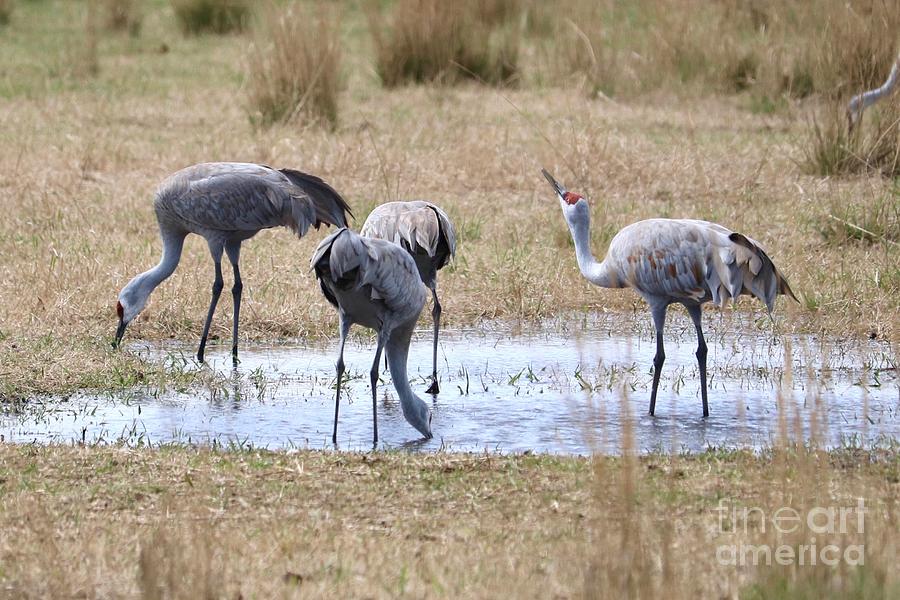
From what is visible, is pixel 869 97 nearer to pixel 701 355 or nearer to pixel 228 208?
pixel 701 355

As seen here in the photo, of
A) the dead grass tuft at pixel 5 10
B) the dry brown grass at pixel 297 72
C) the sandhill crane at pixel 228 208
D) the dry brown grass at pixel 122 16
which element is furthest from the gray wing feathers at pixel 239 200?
the dead grass tuft at pixel 5 10

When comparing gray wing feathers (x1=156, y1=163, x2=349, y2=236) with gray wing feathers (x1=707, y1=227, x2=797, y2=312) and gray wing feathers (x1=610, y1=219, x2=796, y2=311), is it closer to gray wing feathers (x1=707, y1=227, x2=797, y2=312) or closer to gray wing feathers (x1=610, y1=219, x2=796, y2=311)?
gray wing feathers (x1=610, y1=219, x2=796, y2=311)

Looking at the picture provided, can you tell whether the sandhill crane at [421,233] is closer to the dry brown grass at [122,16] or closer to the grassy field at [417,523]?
the grassy field at [417,523]

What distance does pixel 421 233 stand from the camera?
620 cm

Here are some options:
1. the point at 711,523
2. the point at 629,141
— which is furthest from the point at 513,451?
the point at 629,141

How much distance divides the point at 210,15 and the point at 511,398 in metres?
12.5

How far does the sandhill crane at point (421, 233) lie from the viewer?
6201 mm

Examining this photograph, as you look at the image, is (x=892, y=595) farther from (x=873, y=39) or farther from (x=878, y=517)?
(x=873, y=39)

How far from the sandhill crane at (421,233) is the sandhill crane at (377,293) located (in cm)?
58

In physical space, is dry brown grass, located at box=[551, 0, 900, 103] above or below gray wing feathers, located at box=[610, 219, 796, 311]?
above

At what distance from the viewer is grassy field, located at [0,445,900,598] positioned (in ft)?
11.4

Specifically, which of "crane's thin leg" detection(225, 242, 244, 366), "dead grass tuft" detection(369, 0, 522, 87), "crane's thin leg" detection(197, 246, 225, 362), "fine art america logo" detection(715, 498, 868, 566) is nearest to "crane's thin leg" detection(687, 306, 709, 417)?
"fine art america logo" detection(715, 498, 868, 566)

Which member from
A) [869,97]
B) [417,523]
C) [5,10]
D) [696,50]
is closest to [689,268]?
[417,523]

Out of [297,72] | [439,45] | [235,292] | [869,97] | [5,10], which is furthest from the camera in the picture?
[5,10]
